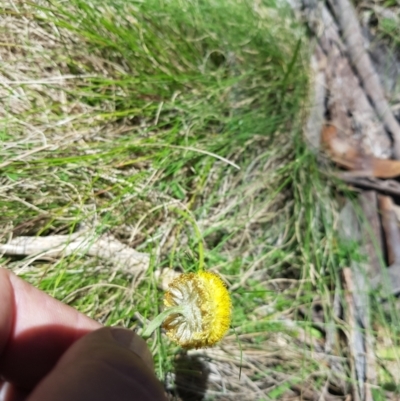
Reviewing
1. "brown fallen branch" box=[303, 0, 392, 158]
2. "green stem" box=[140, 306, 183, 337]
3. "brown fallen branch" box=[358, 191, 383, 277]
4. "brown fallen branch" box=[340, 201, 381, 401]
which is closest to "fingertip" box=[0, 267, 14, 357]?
"green stem" box=[140, 306, 183, 337]

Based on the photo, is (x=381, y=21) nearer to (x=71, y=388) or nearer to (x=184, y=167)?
(x=184, y=167)

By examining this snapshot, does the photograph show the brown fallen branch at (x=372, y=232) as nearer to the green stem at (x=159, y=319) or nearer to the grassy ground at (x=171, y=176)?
the grassy ground at (x=171, y=176)

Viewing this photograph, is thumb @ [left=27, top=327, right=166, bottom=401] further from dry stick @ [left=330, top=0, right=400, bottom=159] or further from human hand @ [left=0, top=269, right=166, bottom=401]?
dry stick @ [left=330, top=0, right=400, bottom=159]

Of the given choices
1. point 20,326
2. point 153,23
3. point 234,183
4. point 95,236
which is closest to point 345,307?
point 234,183

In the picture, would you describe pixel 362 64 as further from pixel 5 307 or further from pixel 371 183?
pixel 5 307

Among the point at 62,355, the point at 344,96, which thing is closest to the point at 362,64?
the point at 344,96

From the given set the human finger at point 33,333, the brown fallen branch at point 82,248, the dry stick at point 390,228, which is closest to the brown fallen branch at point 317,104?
the dry stick at point 390,228
